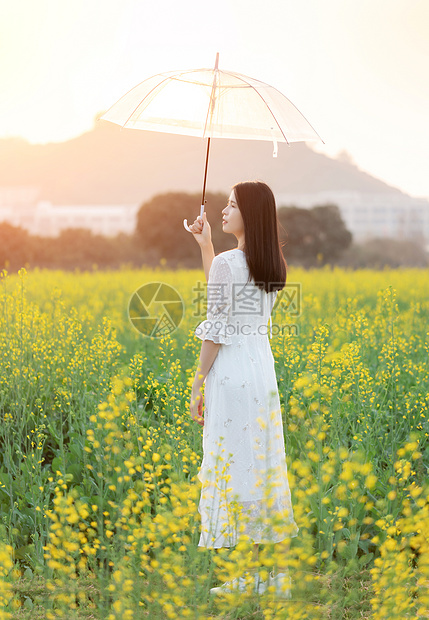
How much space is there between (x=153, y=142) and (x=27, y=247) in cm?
8528

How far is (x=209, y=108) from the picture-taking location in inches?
132

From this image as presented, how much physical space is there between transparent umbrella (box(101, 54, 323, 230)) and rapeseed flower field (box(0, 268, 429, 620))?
120 cm

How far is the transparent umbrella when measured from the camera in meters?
3.36

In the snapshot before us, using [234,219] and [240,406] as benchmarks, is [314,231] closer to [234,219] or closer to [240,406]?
[234,219]

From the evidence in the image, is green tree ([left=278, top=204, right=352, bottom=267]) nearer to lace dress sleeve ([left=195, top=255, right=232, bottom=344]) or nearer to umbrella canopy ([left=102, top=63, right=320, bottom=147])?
umbrella canopy ([left=102, top=63, right=320, bottom=147])

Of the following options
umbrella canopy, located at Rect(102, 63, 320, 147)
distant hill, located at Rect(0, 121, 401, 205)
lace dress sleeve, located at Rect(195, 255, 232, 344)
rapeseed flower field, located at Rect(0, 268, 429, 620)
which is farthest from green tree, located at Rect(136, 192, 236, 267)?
distant hill, located at Rect(0, 121, 401, 205)

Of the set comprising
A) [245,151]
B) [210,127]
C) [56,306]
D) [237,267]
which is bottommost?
[56,306]

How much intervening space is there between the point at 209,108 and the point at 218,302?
131 centimetres

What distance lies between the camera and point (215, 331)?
2.64m

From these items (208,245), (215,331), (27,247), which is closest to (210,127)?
(208,245)

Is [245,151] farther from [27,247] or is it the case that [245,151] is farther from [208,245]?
[208,245]

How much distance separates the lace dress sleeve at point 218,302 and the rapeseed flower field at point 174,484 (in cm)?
42

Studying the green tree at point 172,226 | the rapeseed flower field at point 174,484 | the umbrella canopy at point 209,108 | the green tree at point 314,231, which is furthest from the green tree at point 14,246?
the umbrella canopy at point 209,108

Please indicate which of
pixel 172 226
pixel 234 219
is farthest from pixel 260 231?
pixel 172 226
